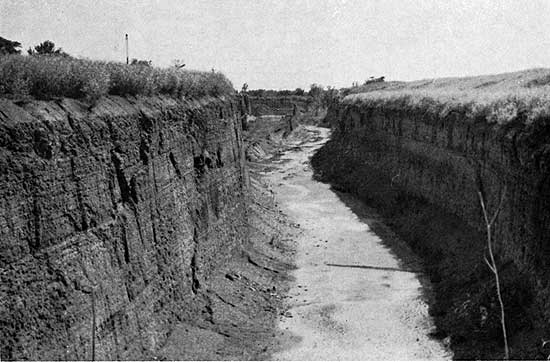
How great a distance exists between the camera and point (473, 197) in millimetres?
25172

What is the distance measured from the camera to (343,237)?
32.4m

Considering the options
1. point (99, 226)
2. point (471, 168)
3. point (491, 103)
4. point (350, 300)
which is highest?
point (491, 103)

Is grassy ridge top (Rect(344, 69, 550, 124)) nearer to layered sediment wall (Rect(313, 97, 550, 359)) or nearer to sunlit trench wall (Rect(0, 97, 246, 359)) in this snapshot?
layered sediment wall (Rect(313, 97, 550, 359))

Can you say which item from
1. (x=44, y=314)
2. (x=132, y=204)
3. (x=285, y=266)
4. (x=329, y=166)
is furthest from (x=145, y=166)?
(x=329, y=166)

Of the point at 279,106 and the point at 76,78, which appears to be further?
the point at 279,106

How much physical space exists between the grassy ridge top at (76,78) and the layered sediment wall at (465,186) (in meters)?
9.24

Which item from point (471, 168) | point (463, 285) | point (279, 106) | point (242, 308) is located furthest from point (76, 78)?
point (279, 106)

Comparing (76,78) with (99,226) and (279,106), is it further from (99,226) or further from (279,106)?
(279,106)

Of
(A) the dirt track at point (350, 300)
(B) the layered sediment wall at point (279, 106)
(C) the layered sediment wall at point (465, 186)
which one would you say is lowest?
(A) the dirt track at point (350, 300)

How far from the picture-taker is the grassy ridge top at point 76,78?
39.8 ft

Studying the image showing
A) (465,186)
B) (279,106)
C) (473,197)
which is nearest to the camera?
(473,197)

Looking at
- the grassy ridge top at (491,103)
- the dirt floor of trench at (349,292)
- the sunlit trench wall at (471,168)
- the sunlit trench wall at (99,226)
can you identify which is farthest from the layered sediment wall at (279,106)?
the sunlit trench wall at (99,226)

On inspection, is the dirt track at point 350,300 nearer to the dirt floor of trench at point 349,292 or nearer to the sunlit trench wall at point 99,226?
the dirt floor of trench at point 349,292

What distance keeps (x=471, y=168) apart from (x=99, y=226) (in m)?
17.6
